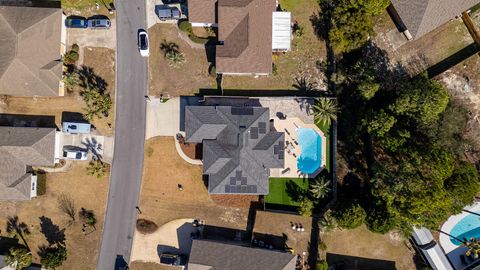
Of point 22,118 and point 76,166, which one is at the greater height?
point 22,118

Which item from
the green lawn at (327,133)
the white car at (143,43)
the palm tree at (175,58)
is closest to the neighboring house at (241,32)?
the palm tree at (175,58)

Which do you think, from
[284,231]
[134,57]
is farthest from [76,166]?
[284,231]

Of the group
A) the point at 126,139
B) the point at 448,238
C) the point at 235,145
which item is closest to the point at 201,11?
the point at 235,145

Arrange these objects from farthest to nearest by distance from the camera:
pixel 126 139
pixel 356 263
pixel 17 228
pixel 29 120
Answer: pixel 126 139 → pixel 29 120 → pixel 17 228 → pixel 356 263

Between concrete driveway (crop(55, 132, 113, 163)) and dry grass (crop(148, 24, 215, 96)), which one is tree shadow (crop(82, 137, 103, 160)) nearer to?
concrete driveway (crop(55, 132, 113, 163))

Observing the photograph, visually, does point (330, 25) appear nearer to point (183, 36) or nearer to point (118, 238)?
point (183, 36)

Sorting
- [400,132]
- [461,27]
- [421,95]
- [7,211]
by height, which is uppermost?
[461,27]

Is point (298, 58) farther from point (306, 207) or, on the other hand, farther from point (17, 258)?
point (17, 258)

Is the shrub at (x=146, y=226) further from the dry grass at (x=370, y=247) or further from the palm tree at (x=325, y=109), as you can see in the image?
the palm tree at (x=325, y=109)
